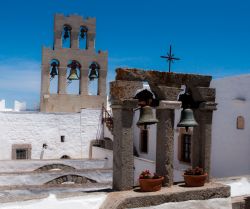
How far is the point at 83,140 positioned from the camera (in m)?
17.2

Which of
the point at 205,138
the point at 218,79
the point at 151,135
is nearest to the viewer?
the point at 205,138

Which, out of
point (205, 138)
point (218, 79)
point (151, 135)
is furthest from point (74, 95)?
point (205, 138)

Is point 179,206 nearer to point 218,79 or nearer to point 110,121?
point 218,79

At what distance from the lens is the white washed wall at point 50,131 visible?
51.5ft

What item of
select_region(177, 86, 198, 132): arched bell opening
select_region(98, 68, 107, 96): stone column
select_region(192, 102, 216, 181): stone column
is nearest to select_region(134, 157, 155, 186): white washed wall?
select_region(98, 68, 107, 96): stone column

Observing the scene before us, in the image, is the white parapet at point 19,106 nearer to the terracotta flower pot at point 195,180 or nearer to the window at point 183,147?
the window at point 183,147

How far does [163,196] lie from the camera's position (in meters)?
4.41

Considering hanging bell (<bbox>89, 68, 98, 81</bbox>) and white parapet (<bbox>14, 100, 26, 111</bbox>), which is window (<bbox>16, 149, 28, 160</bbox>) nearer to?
hanging bell (<bbox>89, 68, 98, 81</bbox>)

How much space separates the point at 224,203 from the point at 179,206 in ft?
2.70

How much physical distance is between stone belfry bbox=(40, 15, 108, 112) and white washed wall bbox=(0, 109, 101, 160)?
94 cm

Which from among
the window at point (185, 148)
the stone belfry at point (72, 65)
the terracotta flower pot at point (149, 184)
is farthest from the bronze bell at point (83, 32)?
the terracotta flower pot at point (149, 184)

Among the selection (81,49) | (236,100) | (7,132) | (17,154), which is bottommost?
(17,154)

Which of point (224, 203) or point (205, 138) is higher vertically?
point (205, 138)

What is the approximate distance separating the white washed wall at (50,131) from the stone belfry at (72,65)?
3.10 feet
